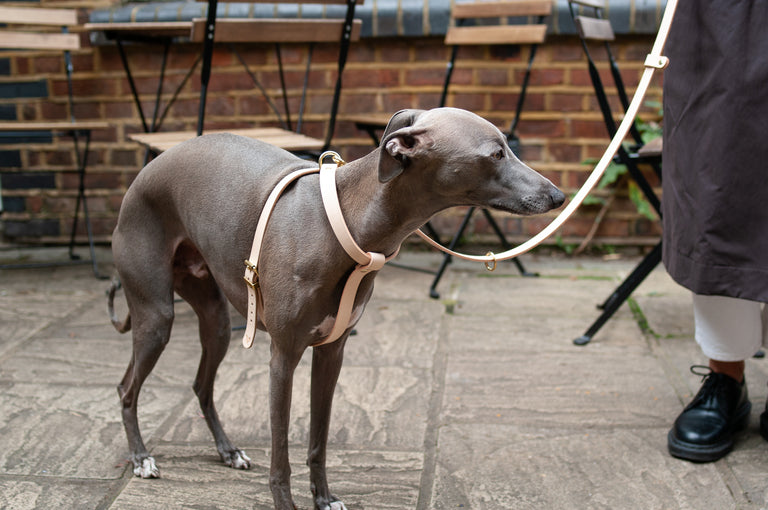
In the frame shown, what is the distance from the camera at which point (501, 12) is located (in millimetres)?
4375

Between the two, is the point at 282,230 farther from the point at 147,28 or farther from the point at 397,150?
the point at 147,28

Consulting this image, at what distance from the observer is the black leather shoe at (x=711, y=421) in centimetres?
253

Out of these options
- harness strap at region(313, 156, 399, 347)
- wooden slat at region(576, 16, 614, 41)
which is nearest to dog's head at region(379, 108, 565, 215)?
harness strap at region(313, 156, 399, 347)

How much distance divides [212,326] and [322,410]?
0.53 metres

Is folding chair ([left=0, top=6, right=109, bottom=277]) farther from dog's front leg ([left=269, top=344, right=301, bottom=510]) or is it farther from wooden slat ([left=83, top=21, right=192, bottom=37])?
dog's front leg ([left=269, top=344, right=301, bottom=510])

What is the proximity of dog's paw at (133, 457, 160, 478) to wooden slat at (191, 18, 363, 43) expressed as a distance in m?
1.91

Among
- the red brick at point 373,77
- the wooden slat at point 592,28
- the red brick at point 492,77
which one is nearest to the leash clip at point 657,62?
the wooden slat at point 592,28

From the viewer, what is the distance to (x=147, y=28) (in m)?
4.04

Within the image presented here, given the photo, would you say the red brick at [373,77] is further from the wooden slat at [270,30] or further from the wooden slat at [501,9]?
the wooden slat at [270,30]

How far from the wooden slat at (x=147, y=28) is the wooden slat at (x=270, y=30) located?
67 centimetres

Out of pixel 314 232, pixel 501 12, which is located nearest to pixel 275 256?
pixel 314 232

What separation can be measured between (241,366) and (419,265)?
6.11 feet

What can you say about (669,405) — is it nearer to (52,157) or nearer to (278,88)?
(278,88)

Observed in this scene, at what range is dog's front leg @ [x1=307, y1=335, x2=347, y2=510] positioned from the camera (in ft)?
7.10
